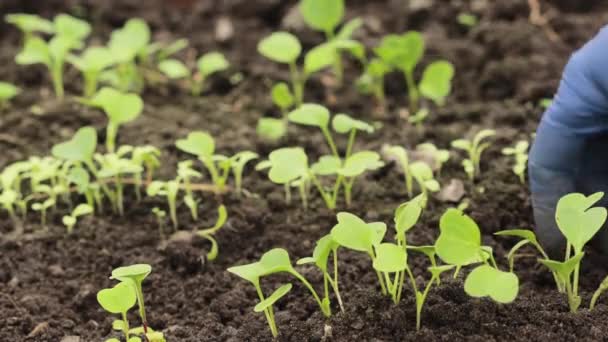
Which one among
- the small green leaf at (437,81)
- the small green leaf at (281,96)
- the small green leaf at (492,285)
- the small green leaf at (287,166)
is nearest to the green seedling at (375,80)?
the small green leaf at (437,81)

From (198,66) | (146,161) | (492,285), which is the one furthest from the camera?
(198,66)

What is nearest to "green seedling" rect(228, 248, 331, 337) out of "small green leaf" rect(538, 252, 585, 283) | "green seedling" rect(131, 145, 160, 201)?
"small green leaf" rect(538, 252, 585, 283)

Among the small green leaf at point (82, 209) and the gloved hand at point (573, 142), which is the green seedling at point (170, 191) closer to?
the small green leaf at point (82, 209)

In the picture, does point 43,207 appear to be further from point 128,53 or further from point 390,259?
point 390,259

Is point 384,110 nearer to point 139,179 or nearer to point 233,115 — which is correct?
point 233,115

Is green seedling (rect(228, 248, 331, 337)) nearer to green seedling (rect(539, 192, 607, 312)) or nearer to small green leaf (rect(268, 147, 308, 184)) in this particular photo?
small green leaf (rect(268, 147, 308, 184))

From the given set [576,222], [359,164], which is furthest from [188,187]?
[576,222]
